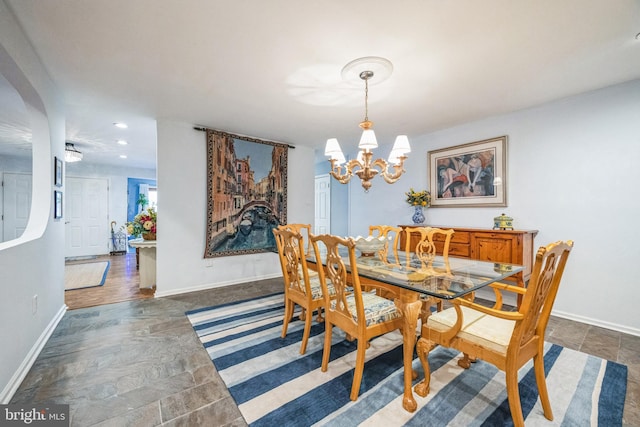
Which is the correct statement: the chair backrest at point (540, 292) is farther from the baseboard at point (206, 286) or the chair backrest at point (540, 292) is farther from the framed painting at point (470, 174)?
the baseboard at point (206, 286)

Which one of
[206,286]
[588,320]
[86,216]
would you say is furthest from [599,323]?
[86,216]

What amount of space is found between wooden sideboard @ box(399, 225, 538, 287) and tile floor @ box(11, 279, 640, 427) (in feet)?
2.29

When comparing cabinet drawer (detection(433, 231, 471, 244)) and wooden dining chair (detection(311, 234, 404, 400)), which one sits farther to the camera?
cabinet drawer (detection(433, 231, 471, 244))

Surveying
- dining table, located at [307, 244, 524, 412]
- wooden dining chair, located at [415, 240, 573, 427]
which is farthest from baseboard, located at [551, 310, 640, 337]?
wooden dining chair, located at [415, 240, 573, 427]

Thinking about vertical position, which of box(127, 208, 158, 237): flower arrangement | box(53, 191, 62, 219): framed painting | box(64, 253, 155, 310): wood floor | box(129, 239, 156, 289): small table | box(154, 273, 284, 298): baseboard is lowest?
box(64, 253, 155, 310): wood floor

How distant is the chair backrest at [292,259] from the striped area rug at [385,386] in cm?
50

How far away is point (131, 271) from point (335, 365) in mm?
4825

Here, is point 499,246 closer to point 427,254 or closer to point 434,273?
point 427,254

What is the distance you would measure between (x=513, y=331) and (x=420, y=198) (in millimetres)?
2900

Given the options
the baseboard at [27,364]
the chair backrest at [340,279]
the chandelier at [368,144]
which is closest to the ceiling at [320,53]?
the chandelier at [368,144]

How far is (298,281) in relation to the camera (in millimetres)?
2264

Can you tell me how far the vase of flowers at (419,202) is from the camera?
399 centimetres

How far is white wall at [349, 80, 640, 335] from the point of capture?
100 inches

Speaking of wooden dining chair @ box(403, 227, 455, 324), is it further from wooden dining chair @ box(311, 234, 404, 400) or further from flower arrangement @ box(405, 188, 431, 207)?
flower arrangement @ box(405, 188, 431, 207)
